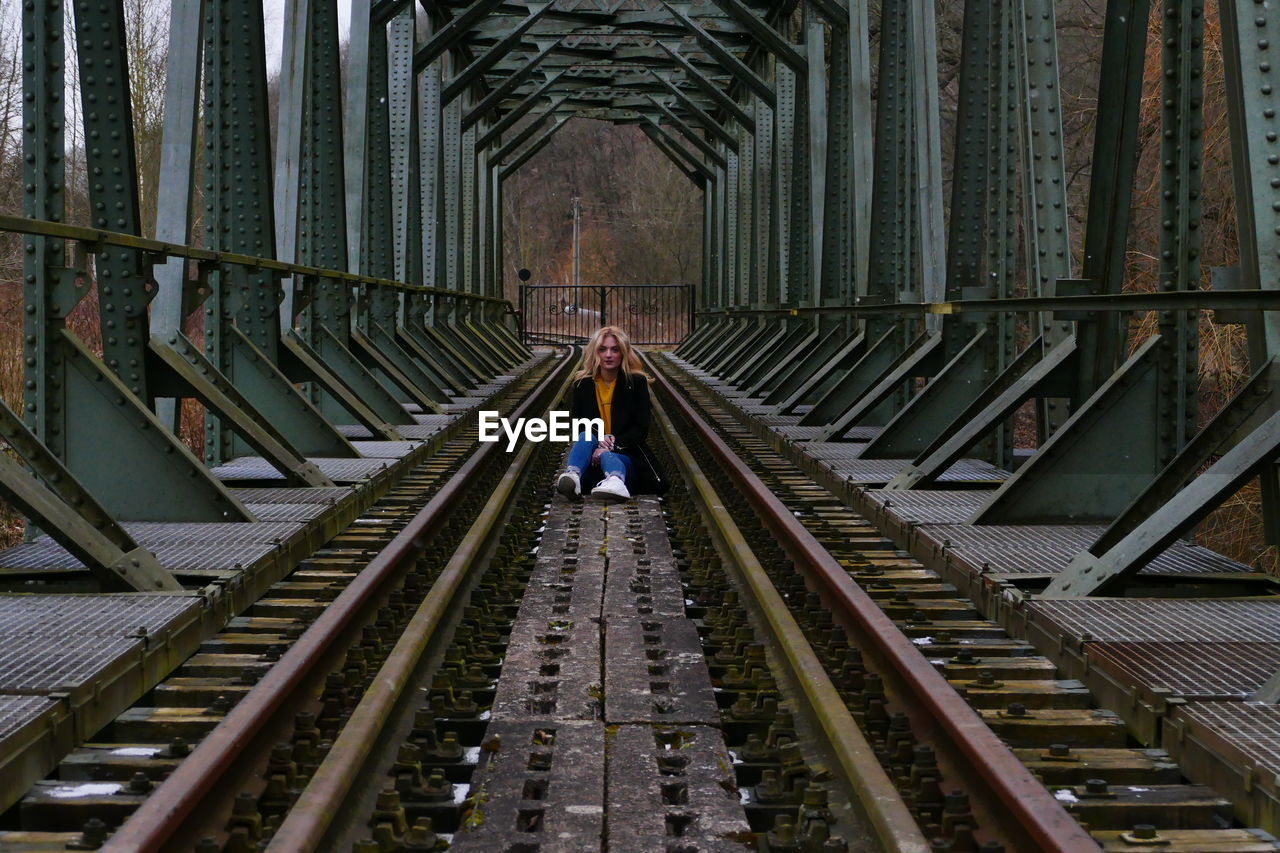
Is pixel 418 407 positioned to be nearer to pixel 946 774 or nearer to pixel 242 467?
pixel 242 467

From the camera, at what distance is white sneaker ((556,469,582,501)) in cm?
956

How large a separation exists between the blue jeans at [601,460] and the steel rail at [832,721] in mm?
2457

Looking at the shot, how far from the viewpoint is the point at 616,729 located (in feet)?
14.2

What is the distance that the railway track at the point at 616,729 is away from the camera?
3.40 metres

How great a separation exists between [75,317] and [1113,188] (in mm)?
13223

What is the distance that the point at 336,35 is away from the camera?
1357 centimetres

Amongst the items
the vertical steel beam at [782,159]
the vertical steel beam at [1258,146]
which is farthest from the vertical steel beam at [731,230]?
the vertical steel beam at [1258,146]

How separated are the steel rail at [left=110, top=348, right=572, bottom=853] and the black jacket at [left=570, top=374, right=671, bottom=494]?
8.71 ft

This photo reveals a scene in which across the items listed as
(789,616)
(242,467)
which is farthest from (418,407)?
(789,616)

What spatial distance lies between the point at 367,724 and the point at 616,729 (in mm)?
728

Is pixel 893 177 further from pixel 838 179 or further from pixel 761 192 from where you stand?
pixel 761 192

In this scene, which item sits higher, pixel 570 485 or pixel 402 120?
pixel 402 120

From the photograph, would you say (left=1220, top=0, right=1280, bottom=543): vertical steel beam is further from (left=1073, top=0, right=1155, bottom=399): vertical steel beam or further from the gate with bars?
the gate with bars

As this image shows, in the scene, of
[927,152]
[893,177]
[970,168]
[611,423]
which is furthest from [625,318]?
[611,423]
